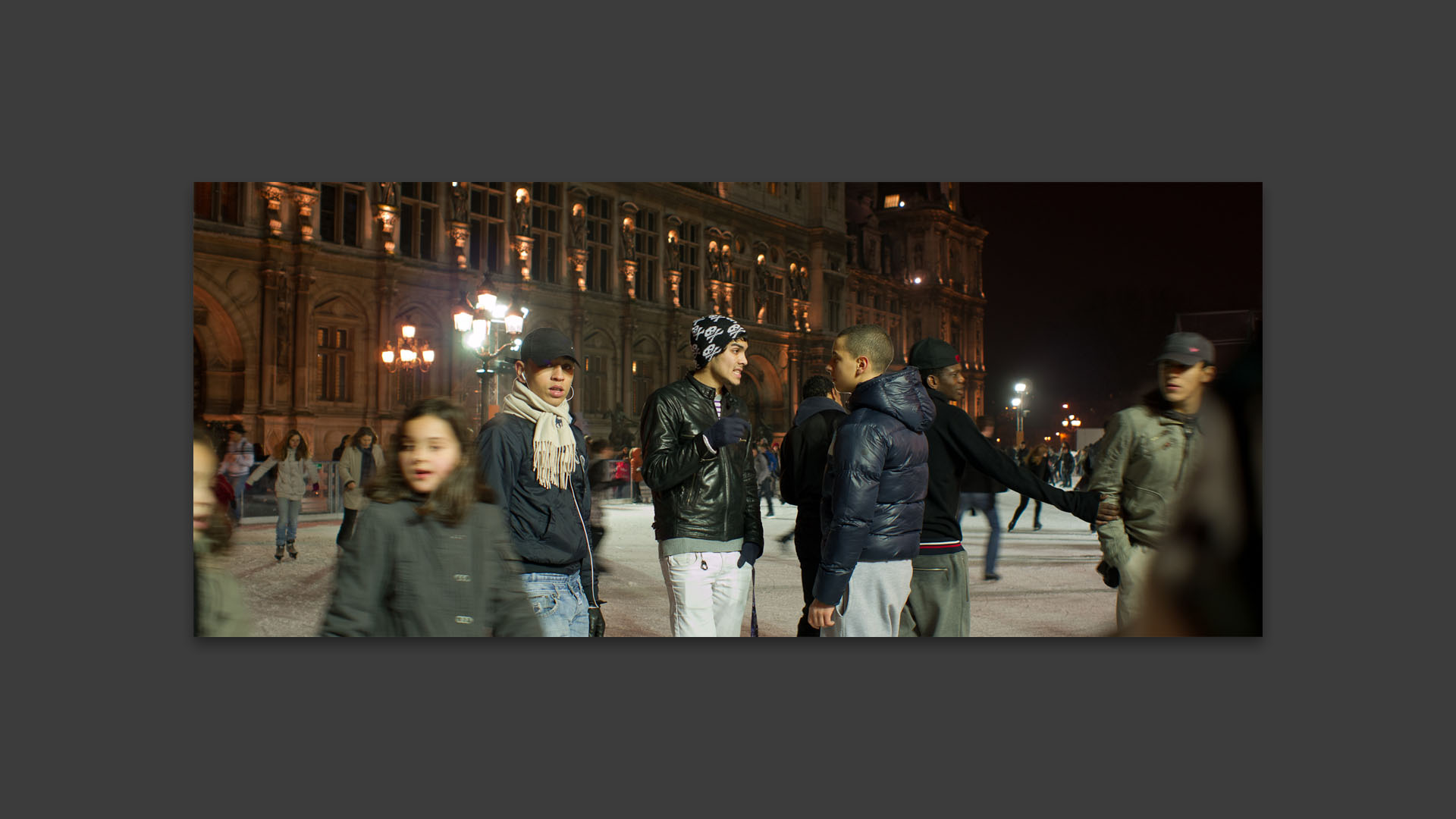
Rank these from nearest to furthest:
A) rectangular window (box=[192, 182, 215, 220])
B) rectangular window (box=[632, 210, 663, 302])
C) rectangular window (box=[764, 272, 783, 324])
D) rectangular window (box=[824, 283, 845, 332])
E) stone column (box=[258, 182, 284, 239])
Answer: rectangular window (box=[192, 182, 215, 220])
rectangular window (box=[632, 210, 663, 302])
rectangular window (box=[824, 283, 845, 332])
rectangular window (box=[764, 272, 783, 324])
stone column (box=[258, 182, 284, 239])

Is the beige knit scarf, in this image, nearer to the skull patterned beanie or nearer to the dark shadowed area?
the skull patterned beanie

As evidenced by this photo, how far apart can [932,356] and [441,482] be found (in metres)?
2.41

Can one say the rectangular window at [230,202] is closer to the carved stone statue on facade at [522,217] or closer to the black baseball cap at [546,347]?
the carved stone statue on facade at [522,217]

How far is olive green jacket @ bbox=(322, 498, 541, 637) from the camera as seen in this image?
3369 mm

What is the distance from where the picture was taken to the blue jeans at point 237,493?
684 centimetres

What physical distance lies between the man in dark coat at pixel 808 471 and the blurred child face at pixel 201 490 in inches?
122

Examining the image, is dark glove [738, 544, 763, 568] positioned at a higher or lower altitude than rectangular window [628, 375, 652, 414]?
lower

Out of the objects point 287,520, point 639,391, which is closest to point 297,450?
point 287,520

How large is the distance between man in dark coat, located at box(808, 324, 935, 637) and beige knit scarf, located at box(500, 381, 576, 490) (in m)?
1.01

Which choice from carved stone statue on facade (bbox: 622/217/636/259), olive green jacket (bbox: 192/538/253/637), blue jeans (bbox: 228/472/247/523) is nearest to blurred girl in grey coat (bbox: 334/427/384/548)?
blue jeans (bbox: 228/472/247/523)

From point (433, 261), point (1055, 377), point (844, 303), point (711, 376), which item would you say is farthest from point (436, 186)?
point (711, 376)

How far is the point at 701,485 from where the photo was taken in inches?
173

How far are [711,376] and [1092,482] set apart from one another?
1.86 m

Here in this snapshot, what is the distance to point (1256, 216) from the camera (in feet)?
19.7
